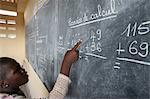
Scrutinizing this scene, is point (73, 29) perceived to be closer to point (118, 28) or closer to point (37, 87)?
point (118, 28)

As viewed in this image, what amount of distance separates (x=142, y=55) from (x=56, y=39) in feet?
2.86

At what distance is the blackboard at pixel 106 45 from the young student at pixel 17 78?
1.7 inches

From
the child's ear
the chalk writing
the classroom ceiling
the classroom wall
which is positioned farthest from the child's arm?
the classroom ceiling

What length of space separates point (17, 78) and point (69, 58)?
15.2 inches

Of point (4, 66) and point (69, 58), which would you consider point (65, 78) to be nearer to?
point (69, 58)

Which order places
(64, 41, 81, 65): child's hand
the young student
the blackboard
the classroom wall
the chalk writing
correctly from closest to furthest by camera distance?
the blackboard
the chalk writing
(64, 41, 81, 65): child's hand
the young student
the classroom wall

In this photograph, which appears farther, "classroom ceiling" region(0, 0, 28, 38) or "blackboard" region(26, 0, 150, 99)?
"classroom ceiling" region(0, 0, 28, 38)

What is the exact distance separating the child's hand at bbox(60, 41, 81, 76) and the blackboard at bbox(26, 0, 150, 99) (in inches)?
1.3

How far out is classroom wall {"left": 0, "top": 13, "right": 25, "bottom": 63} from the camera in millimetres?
2051

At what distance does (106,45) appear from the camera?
729 millimetres

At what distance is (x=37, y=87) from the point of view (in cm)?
194

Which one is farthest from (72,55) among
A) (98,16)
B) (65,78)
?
(98,16)

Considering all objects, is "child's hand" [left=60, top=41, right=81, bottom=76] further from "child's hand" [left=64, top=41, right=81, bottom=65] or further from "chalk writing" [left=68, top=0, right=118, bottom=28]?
"chalk writing" [left=68, top=0, right=118, bottom=28]

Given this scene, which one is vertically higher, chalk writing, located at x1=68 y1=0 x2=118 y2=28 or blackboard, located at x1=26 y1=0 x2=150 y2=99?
chalk writing, located at x1=68 y1=0 x2=118 y2=28
